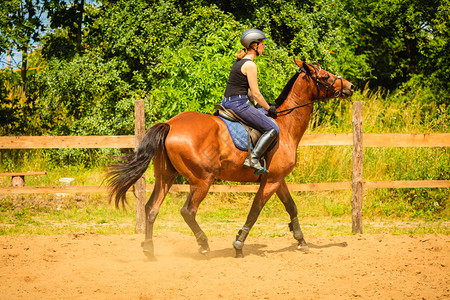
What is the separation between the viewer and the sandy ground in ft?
17.3

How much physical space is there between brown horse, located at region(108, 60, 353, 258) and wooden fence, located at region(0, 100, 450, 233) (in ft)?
5.71

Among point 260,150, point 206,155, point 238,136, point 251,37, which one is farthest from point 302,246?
point 251,37

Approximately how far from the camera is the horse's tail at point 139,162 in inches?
255

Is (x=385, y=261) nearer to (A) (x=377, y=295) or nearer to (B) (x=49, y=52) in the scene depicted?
(A) (x=377, y=295)

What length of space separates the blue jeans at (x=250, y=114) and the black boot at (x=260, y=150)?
10 cm

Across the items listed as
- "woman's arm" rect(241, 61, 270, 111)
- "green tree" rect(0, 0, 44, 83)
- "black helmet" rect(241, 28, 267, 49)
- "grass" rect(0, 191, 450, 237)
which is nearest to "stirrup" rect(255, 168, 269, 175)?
"woman's arm" rect(241, 61, 270, 111)

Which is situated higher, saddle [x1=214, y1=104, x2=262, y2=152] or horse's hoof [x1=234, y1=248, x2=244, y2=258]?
saddle [x1=214, y1=104, x2=262, y2=152]

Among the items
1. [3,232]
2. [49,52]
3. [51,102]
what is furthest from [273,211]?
[49,52]

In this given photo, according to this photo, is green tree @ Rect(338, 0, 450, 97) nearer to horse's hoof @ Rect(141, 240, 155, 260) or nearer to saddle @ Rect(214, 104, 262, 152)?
saddle @ Rect(214, 104, 262, 152)

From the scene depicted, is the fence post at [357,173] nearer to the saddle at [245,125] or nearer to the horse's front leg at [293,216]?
the horse's front leg at [293,216]

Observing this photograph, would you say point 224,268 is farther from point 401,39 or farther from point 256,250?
point 401,39

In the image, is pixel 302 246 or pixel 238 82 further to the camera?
pixel 302 246

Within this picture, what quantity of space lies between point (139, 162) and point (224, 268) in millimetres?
1786

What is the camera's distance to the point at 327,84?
292 inches
